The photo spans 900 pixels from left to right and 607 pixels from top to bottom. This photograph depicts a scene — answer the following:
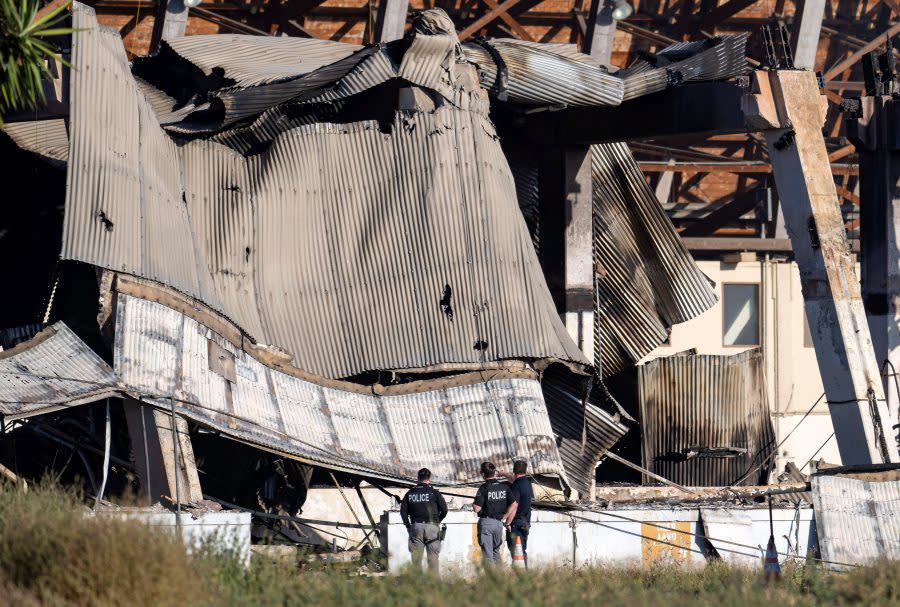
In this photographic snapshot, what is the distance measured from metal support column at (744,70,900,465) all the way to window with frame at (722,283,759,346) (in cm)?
1044

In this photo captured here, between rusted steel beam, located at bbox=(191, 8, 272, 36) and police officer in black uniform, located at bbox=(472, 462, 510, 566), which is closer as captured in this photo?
police officer in black uniform, located at bbox=(472, 462, 510, 566)

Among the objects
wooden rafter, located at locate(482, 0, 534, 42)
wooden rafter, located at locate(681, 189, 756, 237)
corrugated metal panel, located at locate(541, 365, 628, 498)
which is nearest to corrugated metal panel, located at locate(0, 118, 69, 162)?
corrugated metal panel, located at locate(541, 365, 628, 498)

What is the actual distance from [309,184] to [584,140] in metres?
6.77

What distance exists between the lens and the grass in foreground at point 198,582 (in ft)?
41.6

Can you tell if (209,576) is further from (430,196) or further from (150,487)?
(430,196)

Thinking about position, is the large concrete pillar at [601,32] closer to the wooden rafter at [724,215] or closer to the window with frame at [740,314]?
the wooden rafter at [724,215]

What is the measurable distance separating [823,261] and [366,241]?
7.52 m

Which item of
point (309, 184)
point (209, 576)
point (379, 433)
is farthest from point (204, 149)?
point (209, 576)

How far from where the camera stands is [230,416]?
1856cm

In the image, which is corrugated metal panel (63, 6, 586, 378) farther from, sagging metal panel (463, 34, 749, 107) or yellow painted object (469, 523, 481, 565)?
yellow painted object (469, 523, 481, 565)

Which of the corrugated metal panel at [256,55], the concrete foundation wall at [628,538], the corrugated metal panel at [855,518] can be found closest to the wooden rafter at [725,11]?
the corrugated metal panel at [256,55]

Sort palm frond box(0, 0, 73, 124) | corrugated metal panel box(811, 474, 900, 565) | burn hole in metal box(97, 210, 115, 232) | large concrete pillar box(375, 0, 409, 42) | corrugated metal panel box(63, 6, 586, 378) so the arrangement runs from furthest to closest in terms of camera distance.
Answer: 1. large concrete pillar box(375, 0, 409, 42)
2. corrugated metal panel box(63, 6, 586, 378)
3. corrugated metal panel box(811, 474, 900, 565)
4. burn hole in metal box(97, 210, 115, 232)
5. palm frond box(0, 0, 73, 124)

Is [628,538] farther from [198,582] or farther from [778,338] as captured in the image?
[778,338]

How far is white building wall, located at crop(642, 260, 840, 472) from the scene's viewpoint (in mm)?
34500
